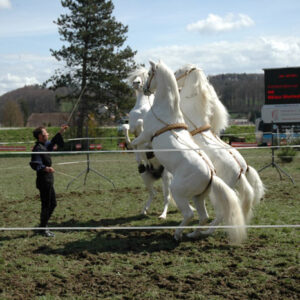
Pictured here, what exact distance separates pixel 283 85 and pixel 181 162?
1875 cm

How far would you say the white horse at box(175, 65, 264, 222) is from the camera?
19.2 feet

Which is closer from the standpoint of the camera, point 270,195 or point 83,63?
point 270,195

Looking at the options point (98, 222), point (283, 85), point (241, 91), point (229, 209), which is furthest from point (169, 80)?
point (241, 91)

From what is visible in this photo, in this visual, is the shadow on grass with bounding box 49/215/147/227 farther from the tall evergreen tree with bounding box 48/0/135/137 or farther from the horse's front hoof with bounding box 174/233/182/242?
the tall evergreen tree with bounding box 48/0/135/137

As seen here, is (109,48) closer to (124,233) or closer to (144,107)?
(144,107)

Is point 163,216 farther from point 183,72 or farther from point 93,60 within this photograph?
point 93,60

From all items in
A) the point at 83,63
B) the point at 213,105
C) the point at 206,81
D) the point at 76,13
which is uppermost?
the point at 76,13

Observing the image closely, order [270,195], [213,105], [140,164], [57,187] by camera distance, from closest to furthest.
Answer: [213,105] → [140,164] → [270,195] → [57,187]

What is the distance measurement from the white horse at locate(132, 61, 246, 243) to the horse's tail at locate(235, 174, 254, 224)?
0.44 meters

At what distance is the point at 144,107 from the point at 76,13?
23.0 m

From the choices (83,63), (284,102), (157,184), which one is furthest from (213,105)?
(83,63)

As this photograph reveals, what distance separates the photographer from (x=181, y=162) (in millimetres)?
5293

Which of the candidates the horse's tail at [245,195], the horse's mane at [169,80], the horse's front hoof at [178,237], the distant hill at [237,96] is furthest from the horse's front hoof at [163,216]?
the distant hill at [237,96]

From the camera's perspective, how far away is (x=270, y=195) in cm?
918
